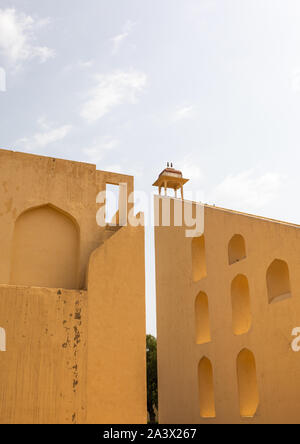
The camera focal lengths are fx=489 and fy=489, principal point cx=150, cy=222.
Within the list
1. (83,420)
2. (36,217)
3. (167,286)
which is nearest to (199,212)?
(167,286)

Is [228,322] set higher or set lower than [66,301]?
higher

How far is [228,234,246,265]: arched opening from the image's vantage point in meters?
12.6

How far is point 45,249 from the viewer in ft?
26.1

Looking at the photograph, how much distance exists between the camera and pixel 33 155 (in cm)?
827

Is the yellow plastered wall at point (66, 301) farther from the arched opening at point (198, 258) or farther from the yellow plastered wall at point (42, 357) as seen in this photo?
the arched opening at point (198, 258)

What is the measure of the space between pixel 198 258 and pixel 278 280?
12.7 ft

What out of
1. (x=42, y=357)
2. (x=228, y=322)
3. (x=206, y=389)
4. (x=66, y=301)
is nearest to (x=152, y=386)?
(x=206, y=389)

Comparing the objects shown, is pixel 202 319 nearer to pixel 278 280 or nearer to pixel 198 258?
pixel 198 258

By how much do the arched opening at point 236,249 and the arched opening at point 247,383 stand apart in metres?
2.41

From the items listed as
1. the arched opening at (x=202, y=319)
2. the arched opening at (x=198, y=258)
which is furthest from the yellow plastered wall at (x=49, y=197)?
the arched opening at (x=198, y=258)

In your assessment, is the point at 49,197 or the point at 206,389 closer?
the point at 49,197

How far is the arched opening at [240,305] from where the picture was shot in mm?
11914

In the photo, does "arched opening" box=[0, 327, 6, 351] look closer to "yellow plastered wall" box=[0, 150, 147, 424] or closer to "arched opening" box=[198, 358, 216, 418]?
"yellow plastered wall" box=[0, 150, 147, 424]
